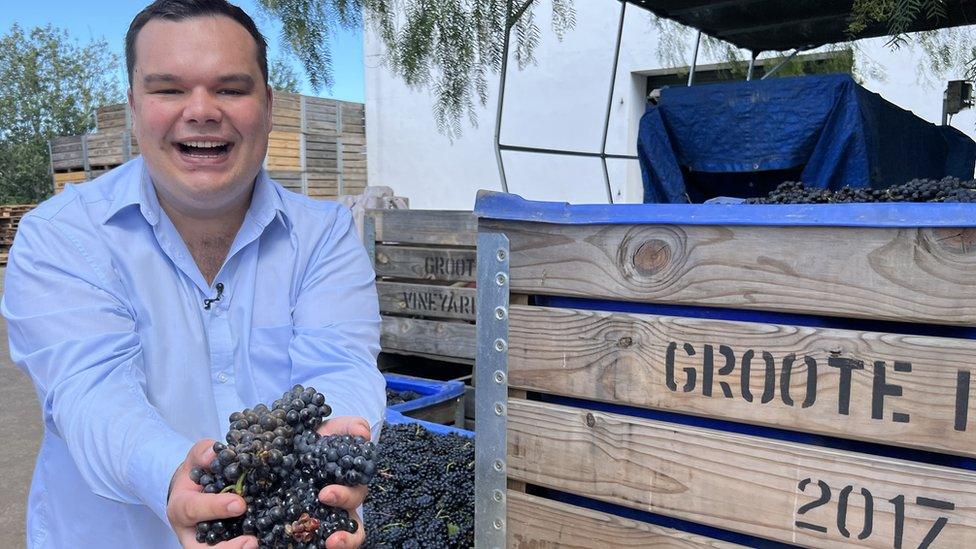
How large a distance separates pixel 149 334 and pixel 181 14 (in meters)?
0.61

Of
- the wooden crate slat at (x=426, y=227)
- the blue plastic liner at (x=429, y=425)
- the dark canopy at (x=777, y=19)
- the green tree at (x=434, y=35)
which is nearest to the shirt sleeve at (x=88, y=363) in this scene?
the green tree at (x=434, y=35)

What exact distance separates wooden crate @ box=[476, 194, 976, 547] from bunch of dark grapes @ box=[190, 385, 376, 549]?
0.71 meters

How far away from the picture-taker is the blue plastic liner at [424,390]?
11.9 ft

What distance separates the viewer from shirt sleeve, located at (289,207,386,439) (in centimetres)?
142

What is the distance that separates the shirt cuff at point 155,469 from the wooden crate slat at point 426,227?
2952 millimetres

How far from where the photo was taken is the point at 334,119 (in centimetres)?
1366

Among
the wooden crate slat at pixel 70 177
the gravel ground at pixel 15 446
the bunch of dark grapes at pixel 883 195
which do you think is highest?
the wooden crate slat at pixel 70 177

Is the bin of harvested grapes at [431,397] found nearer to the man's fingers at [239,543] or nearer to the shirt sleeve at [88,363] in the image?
the shirt sleeve at [88,363]

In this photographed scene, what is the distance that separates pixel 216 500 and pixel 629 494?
0.96 metres

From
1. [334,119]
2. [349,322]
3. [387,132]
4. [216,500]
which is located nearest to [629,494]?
[349,322]

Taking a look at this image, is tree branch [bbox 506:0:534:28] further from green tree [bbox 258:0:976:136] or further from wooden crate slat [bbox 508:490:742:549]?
wooden crate slat [bbox 508:490:742:549]

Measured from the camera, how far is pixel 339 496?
3.52ft

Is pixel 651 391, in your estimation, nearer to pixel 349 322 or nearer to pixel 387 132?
pixel 349 322

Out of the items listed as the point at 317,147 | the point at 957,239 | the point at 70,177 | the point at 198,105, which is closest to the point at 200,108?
the point at 198,105
